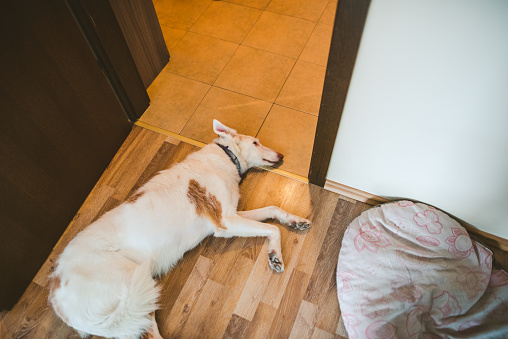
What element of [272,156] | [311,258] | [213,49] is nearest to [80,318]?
[311,258]

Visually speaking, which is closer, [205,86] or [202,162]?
[202,162]

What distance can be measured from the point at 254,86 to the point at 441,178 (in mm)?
1612

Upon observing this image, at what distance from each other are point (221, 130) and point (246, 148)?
0.20 meters

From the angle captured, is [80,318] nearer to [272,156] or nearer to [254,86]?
[272,156]

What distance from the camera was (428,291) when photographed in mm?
1535

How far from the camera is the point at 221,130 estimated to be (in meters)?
2.00

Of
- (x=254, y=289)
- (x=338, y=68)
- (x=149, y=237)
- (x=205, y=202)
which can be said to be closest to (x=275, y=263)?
(x=254, y=289)

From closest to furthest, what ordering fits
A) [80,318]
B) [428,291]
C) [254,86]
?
[80,318] < [428,291] < [254,86]

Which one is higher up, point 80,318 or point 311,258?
point 80,318

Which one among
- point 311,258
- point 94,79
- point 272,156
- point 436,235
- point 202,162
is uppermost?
point 94,79

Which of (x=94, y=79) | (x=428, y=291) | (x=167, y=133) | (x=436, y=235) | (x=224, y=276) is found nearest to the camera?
(x=428, y=291)

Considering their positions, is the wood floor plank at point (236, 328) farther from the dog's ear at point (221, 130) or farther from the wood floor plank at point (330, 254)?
the dog's ear at point (221, 130)

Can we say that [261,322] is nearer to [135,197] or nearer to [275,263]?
[275,263]

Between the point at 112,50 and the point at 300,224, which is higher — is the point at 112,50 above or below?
above
